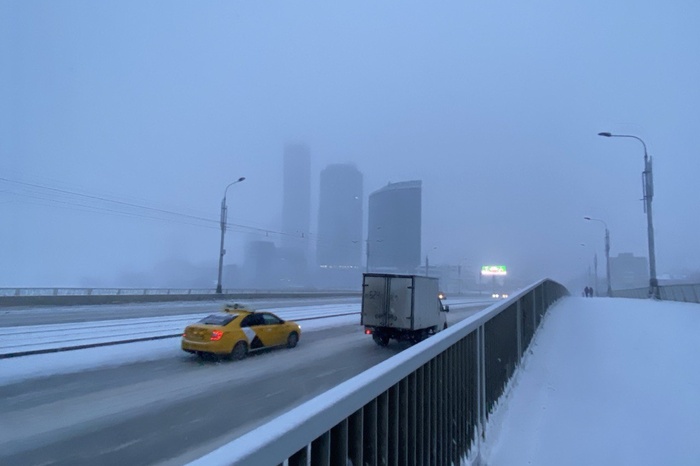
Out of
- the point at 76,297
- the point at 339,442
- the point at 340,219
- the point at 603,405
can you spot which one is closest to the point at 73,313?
the point at 76,297

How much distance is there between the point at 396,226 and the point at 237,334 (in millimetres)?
69661

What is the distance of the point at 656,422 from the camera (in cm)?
615

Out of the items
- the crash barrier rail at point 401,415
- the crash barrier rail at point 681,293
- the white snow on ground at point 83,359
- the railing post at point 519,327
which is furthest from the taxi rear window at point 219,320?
the crash barrier rail at point 681,293

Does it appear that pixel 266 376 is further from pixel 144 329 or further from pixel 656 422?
pixel 144 329

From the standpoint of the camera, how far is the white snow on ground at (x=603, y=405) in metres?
5.24

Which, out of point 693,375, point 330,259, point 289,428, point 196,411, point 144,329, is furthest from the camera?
point 330,259

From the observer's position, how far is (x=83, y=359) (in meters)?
13.8

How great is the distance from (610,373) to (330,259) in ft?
276

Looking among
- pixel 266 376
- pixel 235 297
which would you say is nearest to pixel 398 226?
pixel 235 297

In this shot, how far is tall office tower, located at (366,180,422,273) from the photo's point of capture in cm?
7825

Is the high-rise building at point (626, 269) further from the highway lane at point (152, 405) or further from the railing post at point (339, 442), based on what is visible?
the railing post at point (339, 442)

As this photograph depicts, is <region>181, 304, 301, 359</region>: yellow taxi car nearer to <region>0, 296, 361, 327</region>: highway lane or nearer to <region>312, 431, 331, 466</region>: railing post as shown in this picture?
<region>0, 296, 361, 327</region>: highway lane

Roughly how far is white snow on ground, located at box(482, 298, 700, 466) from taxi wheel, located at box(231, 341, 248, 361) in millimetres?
8269

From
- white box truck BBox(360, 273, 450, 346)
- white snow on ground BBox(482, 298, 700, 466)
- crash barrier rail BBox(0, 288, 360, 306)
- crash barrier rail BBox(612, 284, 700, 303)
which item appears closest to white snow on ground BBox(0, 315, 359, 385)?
white box truck BBox(360, 273, 450, 346)
